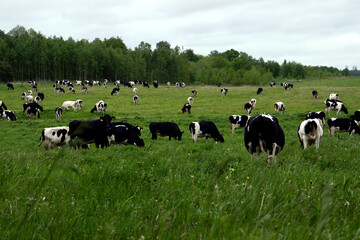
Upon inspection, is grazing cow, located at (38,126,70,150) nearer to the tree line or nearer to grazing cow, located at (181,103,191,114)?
grazing cow, located at (181,103,191,114)

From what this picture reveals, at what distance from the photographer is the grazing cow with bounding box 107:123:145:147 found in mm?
15977

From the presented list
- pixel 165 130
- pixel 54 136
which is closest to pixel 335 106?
pixel 165 130

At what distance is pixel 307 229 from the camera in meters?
2.01

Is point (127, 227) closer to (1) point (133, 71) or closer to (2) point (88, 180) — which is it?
(2) point (88, 180)

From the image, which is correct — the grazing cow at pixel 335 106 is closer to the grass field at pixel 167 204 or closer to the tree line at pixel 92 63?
the grass field at pixel 167 204

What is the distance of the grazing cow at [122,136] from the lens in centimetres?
1598

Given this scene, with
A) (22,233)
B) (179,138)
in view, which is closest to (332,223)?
(22,233)

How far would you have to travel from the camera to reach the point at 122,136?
16.2 meters

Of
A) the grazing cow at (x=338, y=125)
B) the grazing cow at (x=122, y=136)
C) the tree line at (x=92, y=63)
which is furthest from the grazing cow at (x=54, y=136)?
the tree line at (x=92, y=63)

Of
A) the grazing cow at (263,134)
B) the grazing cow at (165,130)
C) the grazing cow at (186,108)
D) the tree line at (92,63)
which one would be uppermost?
the tree line at (92,63)

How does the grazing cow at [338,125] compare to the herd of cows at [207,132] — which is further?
the grazing cow at [338,125]

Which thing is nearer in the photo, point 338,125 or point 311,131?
point 311,131

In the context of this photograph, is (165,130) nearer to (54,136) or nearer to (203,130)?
(203,130)

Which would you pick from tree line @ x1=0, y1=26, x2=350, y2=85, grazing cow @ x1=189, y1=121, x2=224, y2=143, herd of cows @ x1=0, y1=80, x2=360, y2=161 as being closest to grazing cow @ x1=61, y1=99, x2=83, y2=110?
herd of cows @ x1=0, y1=80, x2=360, y2=161
